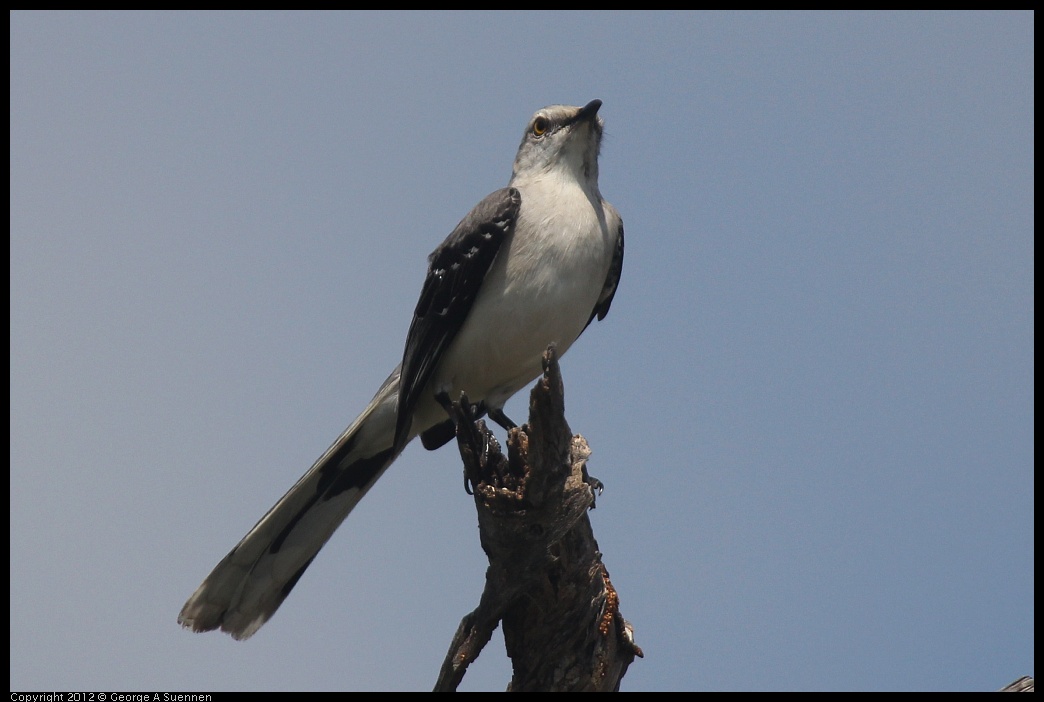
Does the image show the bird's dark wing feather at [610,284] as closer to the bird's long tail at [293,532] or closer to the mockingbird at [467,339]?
the mockingbird at [467,339]

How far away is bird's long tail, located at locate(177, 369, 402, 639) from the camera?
6.55 meters

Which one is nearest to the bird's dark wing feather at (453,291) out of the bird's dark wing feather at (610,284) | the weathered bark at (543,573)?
the bird's dark wing feather at (610,284)

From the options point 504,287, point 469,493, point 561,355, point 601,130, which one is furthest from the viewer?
point 601,130

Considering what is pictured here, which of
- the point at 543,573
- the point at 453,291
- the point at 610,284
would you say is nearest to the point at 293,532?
the point at 453,291

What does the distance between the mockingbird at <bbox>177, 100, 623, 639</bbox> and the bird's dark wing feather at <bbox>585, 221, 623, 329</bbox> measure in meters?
0.01

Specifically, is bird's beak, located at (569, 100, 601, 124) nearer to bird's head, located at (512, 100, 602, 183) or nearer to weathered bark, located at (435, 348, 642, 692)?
bird's head, located at (512, 100, 602, 183)

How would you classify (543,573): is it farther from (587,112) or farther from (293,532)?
(587,112)

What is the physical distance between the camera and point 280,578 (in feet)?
22.0

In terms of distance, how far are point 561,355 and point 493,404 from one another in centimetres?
62

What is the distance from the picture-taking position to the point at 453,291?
23.2ft

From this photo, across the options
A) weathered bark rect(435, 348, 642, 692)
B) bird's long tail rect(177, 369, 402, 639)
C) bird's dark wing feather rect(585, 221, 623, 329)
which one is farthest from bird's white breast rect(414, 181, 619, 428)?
weathered bark rect(435, 348, 642, 692)
